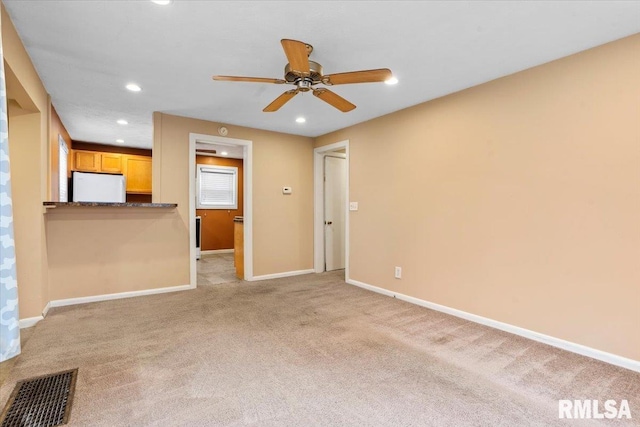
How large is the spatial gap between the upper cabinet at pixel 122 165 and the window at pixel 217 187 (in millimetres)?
1137

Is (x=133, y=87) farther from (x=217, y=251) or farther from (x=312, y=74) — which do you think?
(x=217, y=251)

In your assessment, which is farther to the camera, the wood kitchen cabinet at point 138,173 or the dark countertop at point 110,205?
the wood kitchen cabinet at point 138,173

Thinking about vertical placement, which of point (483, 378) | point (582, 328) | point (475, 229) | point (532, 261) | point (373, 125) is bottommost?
point (483, 378)

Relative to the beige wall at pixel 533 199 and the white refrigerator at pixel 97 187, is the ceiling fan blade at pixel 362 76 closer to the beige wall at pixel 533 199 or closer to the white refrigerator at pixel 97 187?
the beige wall at pixel 533 199

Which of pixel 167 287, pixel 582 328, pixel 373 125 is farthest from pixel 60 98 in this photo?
pixel 582 328

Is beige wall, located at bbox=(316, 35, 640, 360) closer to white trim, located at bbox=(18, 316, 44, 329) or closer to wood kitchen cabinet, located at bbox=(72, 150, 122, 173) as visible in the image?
white trim, located at bbox=(18, 316, 44, 329)

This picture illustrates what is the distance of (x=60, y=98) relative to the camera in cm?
351

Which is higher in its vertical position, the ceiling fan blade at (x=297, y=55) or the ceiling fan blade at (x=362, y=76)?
the ceiling fan blade at (x=297, y=55)

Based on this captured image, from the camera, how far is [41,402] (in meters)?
1.75

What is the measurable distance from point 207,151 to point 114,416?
5.84 m

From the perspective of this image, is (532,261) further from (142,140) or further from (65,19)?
(142,140)

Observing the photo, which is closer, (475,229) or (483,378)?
(483,378)

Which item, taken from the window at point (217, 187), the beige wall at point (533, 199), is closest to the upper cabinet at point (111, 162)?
the window at point (217, 187)

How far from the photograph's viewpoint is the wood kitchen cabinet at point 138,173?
620 cm
